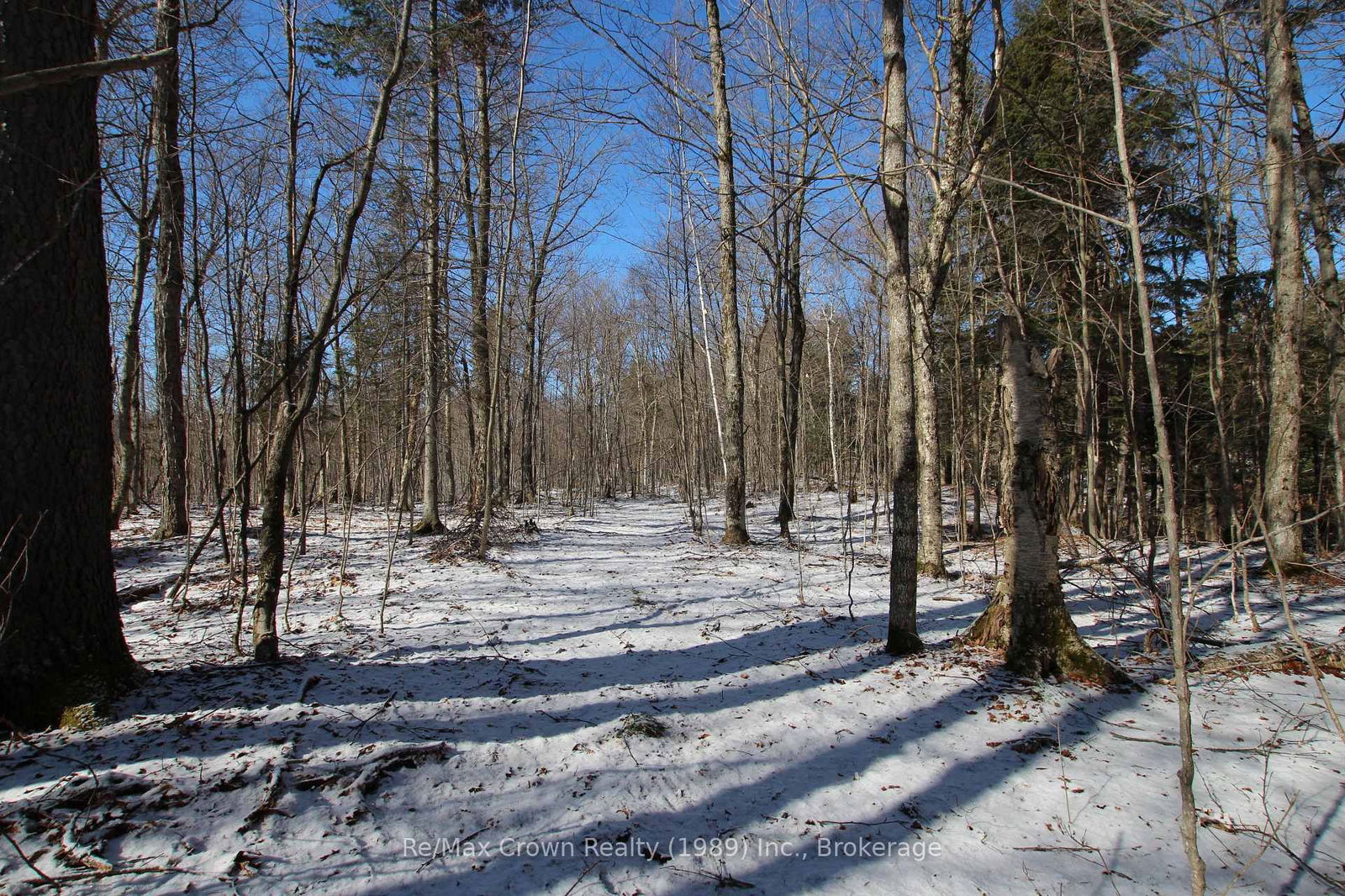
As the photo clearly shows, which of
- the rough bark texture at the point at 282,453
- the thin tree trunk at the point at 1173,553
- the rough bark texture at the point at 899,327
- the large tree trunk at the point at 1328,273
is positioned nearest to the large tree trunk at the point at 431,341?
the rough bark texture at the point at 282,453

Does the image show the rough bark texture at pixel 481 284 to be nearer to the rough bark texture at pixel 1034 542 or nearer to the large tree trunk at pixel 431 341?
the large tree trunk at pixel 431 341

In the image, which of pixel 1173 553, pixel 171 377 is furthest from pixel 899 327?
pixel 171 377

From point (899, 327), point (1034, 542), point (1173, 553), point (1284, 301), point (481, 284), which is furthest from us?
point (481, 284)

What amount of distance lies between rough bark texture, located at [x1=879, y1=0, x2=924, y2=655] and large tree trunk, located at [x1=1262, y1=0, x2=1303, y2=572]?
5.70 m

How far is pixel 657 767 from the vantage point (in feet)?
10.6

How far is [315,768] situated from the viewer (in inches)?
114

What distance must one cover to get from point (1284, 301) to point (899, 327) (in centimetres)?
645

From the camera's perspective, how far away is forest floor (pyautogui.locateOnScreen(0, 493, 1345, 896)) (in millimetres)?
2404

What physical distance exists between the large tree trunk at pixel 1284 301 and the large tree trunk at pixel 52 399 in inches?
433

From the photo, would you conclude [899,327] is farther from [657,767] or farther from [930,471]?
[930,471]

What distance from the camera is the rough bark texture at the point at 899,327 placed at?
174 inches

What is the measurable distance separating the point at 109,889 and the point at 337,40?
647 centimetres

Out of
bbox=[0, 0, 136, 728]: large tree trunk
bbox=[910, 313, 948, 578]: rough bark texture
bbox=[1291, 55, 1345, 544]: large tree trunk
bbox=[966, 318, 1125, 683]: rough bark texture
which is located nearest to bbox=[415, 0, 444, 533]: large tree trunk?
bbox=[0, 0, 136, 728]: large tree trunk

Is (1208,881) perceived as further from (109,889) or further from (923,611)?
(109,889)
